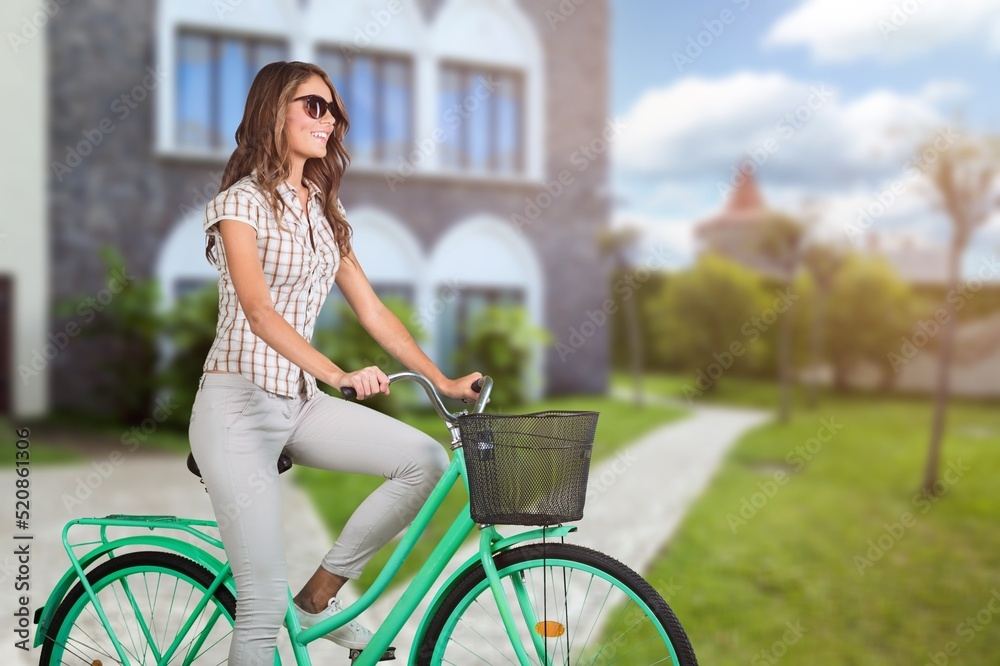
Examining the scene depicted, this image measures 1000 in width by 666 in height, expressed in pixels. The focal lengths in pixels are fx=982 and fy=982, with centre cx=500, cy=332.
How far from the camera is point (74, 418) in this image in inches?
370

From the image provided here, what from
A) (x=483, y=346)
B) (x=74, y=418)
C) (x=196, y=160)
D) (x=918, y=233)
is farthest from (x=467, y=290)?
(x=918, y=233)

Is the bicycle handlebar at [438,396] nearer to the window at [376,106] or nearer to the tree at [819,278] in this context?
the window at [376,106]

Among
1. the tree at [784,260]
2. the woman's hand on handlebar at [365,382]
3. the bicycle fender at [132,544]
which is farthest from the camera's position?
the tree at [784,260]

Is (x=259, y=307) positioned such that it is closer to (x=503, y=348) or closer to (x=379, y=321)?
(x=379, y=321)

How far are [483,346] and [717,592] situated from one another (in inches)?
197

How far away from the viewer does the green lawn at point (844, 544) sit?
6285 mm

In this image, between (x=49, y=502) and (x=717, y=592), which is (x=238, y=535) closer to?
(x=49, y=502)

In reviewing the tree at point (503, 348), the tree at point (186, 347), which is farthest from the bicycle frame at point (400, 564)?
the tree at point (503, 348)

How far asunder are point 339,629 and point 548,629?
0.42 m

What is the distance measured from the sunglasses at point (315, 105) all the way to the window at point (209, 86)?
8828 millimetres

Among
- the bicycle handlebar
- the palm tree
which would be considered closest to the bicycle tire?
the bicycle handlebar

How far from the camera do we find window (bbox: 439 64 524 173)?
11352mm

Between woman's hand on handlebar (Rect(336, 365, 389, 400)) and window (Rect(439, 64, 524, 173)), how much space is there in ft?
32.4

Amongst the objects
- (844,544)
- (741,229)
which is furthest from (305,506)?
(741,229)
